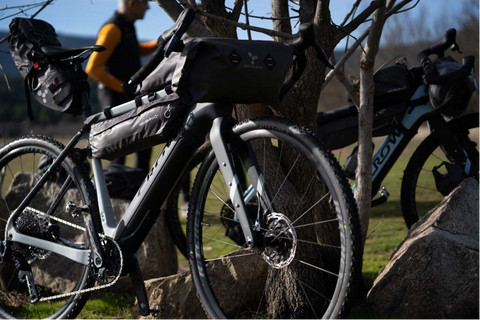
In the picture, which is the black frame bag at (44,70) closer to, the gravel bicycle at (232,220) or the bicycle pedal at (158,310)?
the gravel bicycle at (232,220)

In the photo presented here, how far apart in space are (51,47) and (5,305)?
4.83 feet

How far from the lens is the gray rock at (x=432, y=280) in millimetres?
2482

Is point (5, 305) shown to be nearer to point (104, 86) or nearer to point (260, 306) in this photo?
point (260, 306)

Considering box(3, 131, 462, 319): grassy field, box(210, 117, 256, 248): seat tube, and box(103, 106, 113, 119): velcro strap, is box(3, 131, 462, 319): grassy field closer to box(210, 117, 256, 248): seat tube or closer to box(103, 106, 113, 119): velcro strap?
box(103, 106, 113, 119): velcro strap

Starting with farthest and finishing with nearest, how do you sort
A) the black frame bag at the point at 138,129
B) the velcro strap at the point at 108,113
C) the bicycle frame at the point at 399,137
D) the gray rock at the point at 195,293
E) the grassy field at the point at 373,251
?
the bicycle frame at the point at 399,137
the grassy field at the point at 373,251
the gray rock at the point at 195,293
the velcro strap at the point at 108,113
the black frame bag at the point at 138,129

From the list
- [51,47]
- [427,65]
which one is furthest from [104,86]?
[427,65]

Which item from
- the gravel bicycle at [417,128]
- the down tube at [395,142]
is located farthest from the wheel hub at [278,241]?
the down tube at [395,142]

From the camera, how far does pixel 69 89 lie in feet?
9.74

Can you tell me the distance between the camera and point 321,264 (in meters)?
2.70

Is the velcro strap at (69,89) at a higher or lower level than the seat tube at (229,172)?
higher

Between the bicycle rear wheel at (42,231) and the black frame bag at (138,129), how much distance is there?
0.27m

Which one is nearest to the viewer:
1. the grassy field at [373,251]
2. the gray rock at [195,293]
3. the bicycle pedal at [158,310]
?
the bicycle pedal at [158,310]

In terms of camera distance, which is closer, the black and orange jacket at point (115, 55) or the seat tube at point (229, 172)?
the seat tube at point (229, 172)

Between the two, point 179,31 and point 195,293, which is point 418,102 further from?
point 179,31
